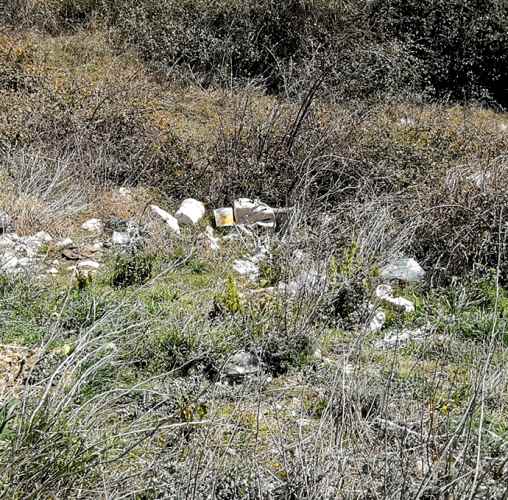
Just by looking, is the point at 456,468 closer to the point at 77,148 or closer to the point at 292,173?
the point at 292,173

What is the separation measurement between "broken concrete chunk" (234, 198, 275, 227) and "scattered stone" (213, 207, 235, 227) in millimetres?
69

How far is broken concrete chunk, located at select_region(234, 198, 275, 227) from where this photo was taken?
22.6 ft

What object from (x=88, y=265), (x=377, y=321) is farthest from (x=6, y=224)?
(x=377, y=321)

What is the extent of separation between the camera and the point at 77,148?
7.26m

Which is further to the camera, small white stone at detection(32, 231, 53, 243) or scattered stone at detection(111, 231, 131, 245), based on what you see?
scattered stone at detection(111, 231, 131, 245)

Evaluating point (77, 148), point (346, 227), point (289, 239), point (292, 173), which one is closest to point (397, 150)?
point (292, 173)

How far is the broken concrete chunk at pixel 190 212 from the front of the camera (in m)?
6.86

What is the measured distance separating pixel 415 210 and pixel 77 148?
12.3 ft

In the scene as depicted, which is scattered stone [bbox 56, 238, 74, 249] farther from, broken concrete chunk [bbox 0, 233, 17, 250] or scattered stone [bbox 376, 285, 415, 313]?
scattered stone [bbox 376, 285, 415, 313]

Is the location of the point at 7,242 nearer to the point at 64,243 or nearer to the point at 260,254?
the point at 64,243

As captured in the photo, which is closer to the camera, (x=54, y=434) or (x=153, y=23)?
(x=54, y=434)

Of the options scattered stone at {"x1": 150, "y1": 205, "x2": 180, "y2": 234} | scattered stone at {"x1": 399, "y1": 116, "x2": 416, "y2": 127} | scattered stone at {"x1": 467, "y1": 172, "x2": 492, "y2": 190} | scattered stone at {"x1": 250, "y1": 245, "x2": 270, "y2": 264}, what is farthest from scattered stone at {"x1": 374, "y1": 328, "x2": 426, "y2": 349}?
scattered stone at {"x1": 399, "y1": 116, "x2": 416, "y2": 127}

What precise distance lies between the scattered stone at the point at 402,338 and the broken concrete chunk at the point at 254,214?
2.41m

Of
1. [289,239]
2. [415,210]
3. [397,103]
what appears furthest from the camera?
[397,103]
